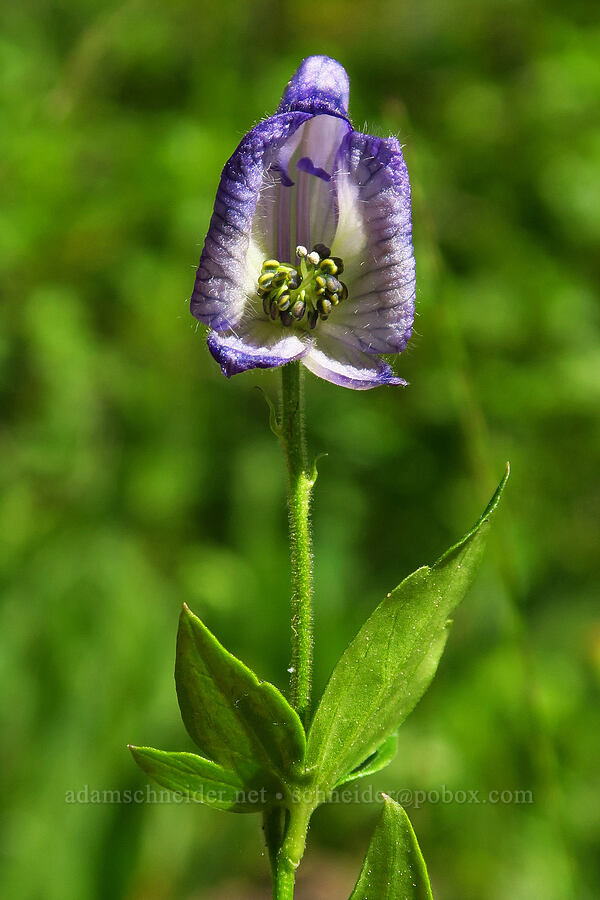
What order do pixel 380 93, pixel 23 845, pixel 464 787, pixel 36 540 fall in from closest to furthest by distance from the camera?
pixel 23 845 < pixel 464 787 < pixel 36 540 < pixel 380 93

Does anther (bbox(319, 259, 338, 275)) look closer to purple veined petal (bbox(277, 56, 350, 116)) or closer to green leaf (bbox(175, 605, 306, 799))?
purple veined petal (bbox(277, 56, 350, 116))

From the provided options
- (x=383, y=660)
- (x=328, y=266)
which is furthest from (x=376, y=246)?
(x=383, y=660)

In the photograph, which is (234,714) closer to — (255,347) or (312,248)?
(255,347)

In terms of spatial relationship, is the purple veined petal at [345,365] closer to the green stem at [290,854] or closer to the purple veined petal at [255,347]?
the purple veined petal at [255,347]

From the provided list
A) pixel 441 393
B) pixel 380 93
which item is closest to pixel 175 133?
pixel 380 93

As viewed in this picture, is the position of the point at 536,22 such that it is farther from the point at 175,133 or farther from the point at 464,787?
the point at 464,787

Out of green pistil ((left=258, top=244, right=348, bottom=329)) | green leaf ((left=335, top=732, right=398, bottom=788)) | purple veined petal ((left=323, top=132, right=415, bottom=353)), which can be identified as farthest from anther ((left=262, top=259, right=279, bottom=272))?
green leaf ((left=335, top=732, right=398, bottom=788))

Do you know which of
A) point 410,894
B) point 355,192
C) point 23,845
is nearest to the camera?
point 410,894
